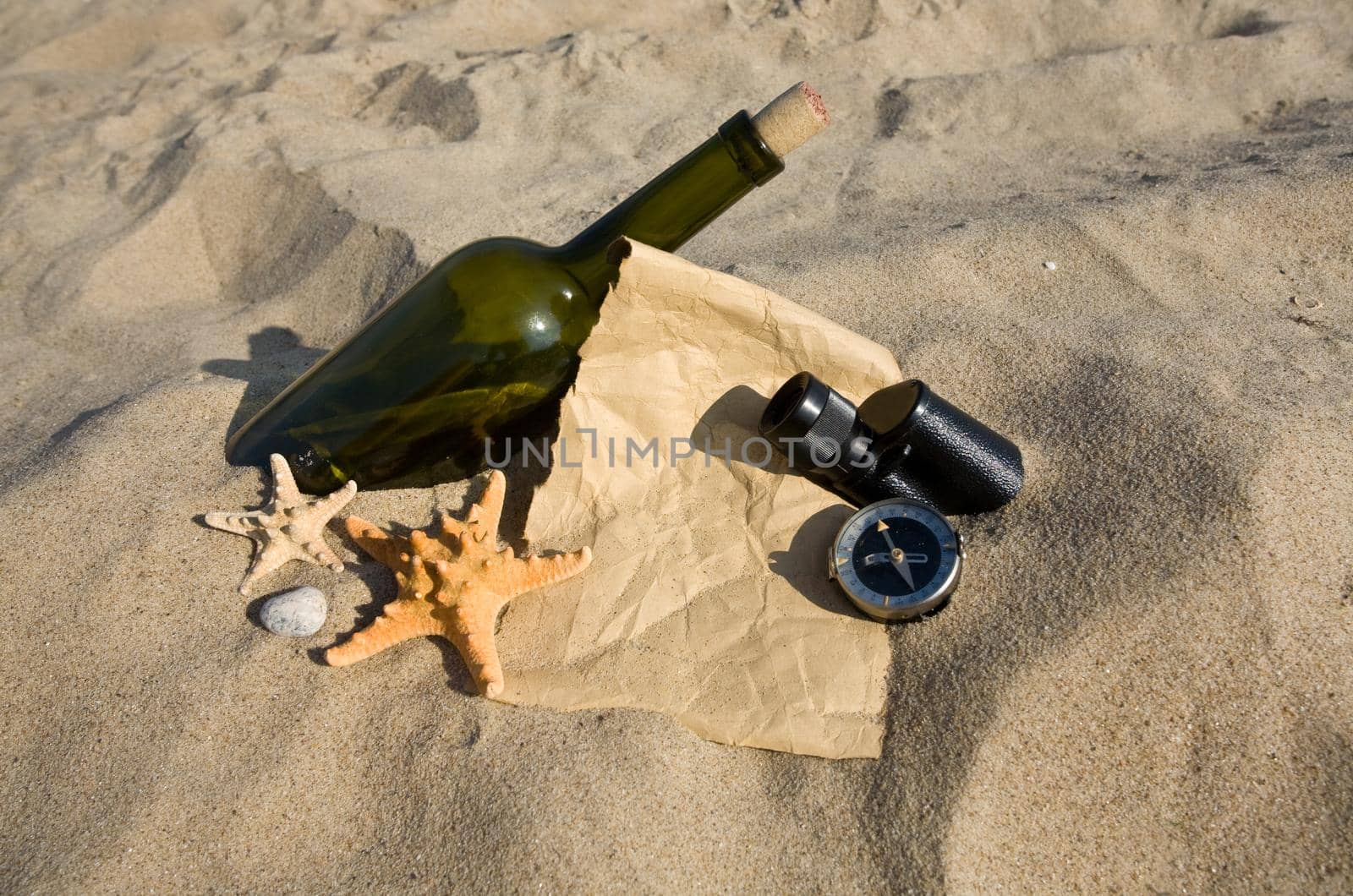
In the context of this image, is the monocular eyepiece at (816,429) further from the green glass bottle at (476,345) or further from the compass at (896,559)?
the green glass bottle at (476,345)

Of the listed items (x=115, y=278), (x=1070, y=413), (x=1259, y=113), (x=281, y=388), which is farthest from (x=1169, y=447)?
(x=115, y=278)

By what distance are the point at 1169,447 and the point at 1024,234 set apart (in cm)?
112

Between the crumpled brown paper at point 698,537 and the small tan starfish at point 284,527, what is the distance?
0.43m

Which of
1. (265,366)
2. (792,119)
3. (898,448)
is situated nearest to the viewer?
(792,119)

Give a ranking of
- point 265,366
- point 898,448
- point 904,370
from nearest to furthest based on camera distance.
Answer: point 898,448, point 904,370, point 265,366

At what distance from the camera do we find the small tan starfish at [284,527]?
1.76m

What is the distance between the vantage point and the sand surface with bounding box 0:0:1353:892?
1410mm

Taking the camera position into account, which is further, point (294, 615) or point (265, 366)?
point (265, 366)

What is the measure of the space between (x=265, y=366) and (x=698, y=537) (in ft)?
5.18

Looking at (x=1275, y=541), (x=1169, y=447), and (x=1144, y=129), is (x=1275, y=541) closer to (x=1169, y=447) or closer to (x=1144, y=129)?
(x=1169, y=447)

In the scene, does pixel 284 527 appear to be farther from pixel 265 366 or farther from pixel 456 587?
pixel 265 366

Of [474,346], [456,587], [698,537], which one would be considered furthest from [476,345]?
[698,537]

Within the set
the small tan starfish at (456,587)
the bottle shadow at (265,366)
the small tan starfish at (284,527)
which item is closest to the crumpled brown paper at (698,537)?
the small tan starfish at (456,587)

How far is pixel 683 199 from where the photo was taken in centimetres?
175
